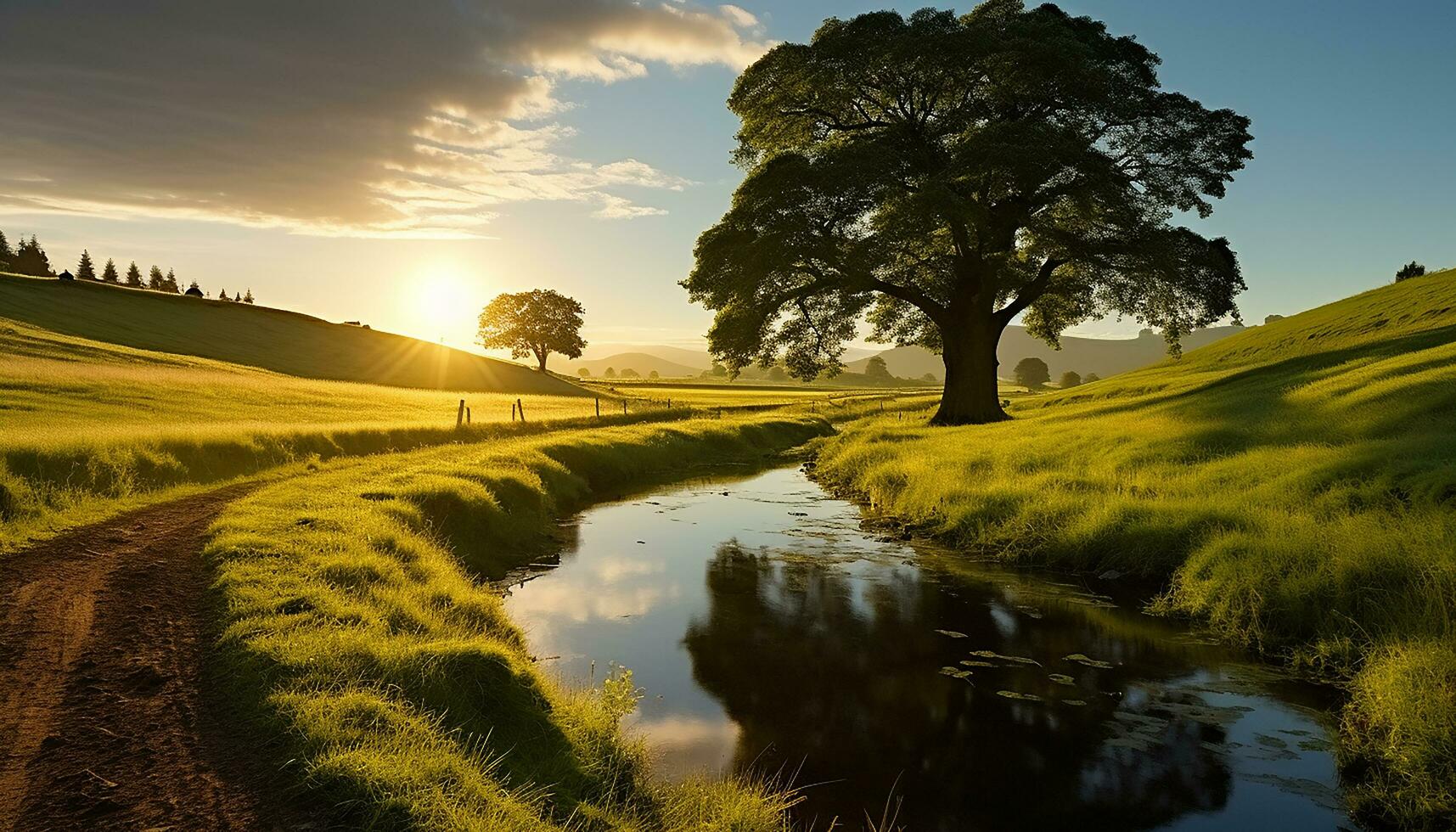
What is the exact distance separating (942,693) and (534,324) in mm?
105215

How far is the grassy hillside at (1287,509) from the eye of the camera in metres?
8.27

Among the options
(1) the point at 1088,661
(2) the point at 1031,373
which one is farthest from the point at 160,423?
(2) the point at 1031,373

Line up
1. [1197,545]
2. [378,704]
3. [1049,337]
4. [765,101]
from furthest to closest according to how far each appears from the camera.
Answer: [1049,337] < [765,101] < [1197,545] < [378,704]

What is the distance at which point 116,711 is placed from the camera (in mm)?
6777

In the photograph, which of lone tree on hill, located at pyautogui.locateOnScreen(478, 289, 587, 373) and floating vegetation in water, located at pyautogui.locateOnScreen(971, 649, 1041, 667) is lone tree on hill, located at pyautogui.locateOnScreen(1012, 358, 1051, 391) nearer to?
lone tree on hill, located at pyautogui.locateOnScreen(478, 289, 587, 373)

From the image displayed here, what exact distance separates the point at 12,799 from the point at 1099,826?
903 cm

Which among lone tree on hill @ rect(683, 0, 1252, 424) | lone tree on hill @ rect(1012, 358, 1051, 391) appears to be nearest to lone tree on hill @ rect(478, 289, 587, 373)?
lone tree on hill @ rect(683, 0, 1252, 424)

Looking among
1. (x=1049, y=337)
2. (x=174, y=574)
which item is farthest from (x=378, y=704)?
(x=1049, y=337)

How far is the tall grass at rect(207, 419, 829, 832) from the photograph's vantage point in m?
5.89

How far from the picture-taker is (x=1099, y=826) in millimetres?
7141

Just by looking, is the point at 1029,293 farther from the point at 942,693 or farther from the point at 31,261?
the point at 31,261

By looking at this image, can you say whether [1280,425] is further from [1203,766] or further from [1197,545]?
[1203,766]

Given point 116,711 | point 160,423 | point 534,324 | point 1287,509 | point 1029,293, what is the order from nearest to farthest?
point 116,711 < point 1287,509 < point 160,423 < point 1029,293 < point 534,324

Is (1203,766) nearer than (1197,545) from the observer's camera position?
Yes
